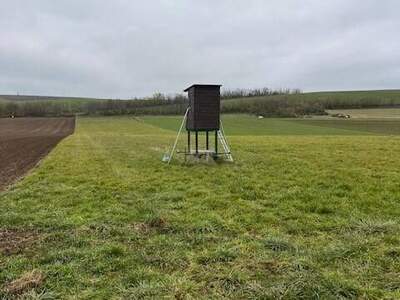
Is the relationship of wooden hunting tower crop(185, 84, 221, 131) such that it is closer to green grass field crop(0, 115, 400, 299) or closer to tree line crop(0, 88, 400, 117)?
green grass field crop(0, 115, 400, 299)

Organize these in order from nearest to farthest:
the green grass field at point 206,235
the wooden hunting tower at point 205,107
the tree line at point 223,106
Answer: the green grass field at point 206,235 → the wooden hunting tower at point 205,107 → the tree line at point 223,106

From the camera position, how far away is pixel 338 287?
4.99 m

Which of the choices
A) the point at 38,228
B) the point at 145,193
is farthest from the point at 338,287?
the point at 145,193

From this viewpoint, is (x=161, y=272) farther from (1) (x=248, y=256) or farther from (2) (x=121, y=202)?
(2) (x=121, y=202)

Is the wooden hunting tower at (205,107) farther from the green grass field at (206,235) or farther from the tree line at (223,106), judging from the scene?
the tree line at (223,106)

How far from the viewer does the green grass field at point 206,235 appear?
514cm

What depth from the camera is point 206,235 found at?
7348 millimetres

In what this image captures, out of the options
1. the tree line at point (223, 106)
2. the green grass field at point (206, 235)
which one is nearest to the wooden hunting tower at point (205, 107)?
the green grass field at point (206, 235)

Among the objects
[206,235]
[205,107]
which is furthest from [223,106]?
[206,235]

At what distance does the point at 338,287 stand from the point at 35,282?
3828 mm

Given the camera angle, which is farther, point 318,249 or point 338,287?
point 318,249

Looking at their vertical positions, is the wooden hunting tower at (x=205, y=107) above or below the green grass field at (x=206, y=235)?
above

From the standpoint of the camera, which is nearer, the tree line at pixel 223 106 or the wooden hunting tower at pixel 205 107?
the wooden hunting tower at pixel 205 107

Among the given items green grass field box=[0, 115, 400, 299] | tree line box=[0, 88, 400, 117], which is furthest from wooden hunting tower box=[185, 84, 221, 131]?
tree line box=[0, 88, 400, 117]
